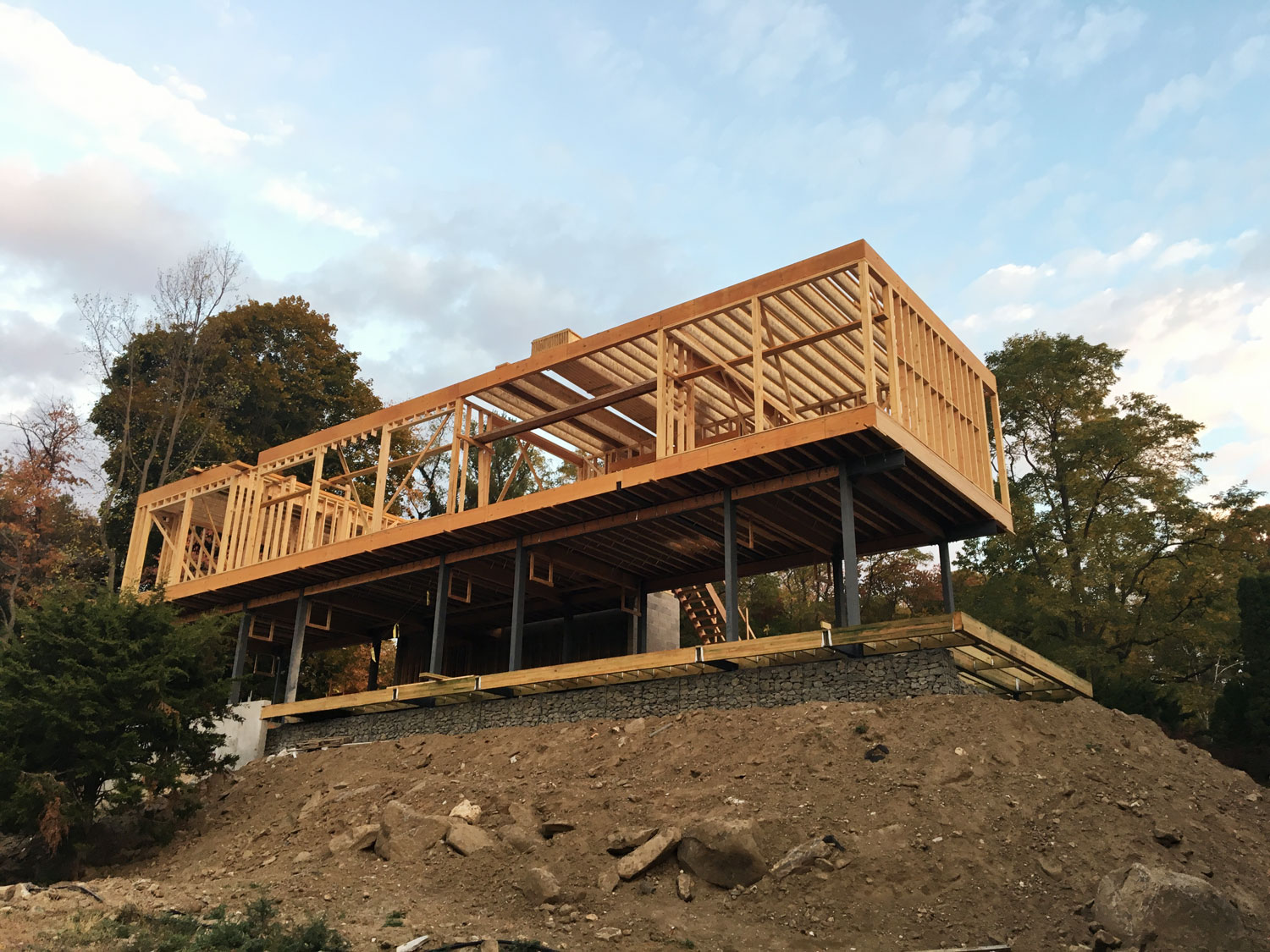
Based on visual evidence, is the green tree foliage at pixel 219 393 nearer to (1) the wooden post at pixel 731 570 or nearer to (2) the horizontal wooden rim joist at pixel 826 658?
(2) the horizontal wooden rim joist at pixel 826 658

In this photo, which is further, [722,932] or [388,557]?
[388,557]

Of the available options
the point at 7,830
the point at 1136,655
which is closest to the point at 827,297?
the point at 1136,655

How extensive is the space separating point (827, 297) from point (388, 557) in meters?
10.3

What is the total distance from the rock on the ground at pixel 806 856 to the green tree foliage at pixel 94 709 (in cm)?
1073

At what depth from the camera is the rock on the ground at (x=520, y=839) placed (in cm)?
1266

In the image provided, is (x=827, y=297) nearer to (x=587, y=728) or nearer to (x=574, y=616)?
(x=587, y=728)

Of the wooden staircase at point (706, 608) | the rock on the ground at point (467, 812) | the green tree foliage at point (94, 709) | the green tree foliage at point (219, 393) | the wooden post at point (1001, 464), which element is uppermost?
the green tree foliage at point (219, 393)

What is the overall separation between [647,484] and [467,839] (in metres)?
6.72

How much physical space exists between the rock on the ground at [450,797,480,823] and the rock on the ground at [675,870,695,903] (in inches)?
143

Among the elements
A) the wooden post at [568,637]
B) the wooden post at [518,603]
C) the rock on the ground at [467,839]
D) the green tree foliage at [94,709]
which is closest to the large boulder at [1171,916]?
the rock on the ground at [467,839]

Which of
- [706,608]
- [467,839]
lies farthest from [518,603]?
[706,608]

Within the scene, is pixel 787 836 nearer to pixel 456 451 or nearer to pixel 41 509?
pixel 456 451

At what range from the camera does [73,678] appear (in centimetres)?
1689

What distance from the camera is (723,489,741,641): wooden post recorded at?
16.5 meters
